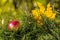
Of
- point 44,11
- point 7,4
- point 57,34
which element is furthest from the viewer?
point 7,4

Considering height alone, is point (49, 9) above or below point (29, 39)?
above

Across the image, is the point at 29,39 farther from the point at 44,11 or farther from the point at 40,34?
the point at 44,11

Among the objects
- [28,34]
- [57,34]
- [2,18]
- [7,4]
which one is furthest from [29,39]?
[7,4]

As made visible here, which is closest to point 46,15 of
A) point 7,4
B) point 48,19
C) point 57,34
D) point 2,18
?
point 48,19

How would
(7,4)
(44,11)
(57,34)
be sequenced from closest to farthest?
(57,34) < (44,11) < (7,4)

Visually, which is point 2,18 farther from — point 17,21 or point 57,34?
point 57,34

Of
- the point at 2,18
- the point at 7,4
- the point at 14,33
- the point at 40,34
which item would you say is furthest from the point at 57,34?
the point at 7,4

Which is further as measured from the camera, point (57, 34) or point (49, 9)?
point (49, 9)

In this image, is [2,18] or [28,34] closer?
[28,34]
